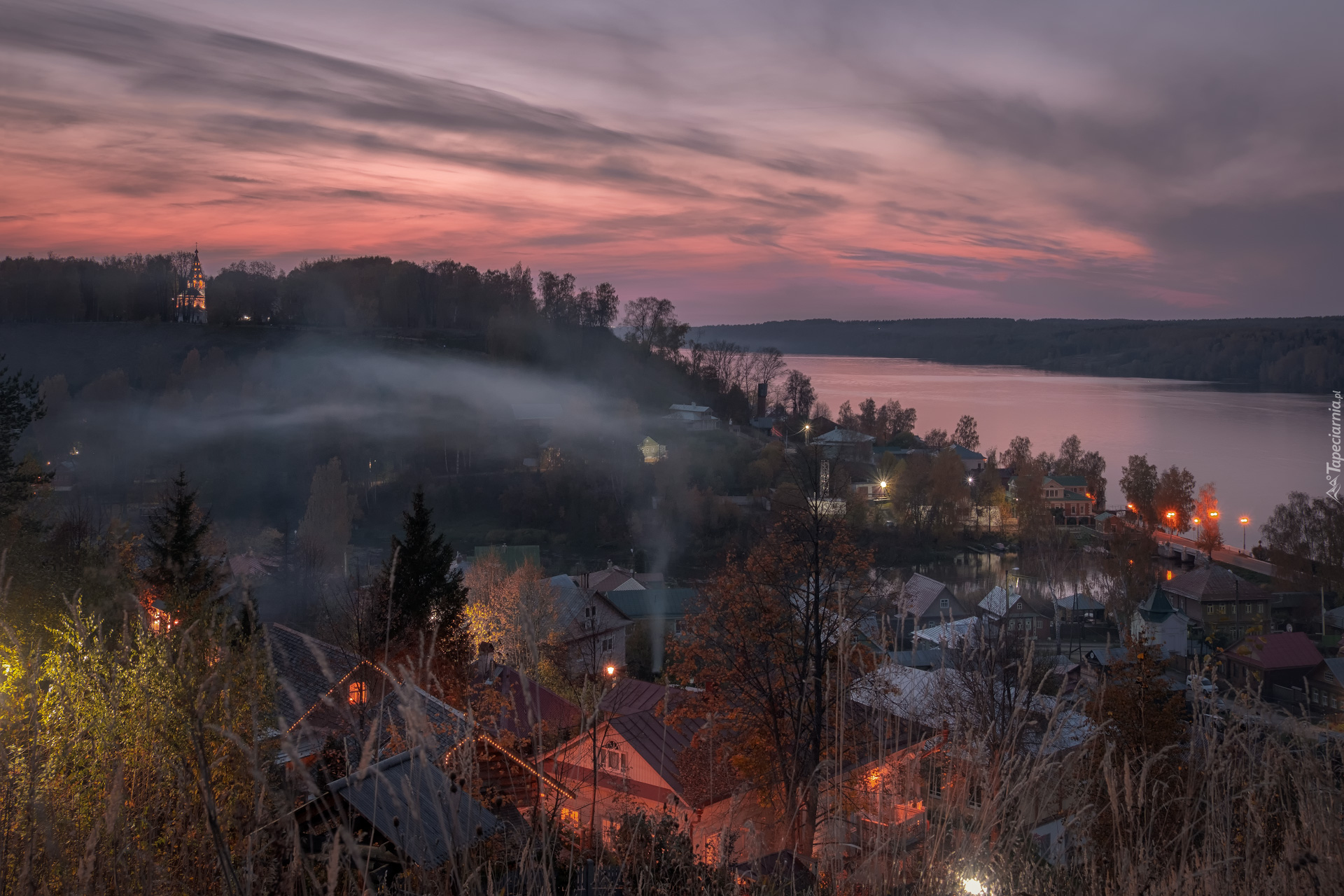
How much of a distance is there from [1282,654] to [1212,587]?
8.27 metres

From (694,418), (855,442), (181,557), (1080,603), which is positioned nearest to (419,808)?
(181,557)

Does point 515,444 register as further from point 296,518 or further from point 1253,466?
point 1253,466

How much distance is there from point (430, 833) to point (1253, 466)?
51323 millimetres

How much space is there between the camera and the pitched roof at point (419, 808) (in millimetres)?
1094

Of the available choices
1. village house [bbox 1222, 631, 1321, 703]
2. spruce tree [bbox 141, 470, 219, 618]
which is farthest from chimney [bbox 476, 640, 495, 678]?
village house [bbox 1222, 631, 1321, 703]

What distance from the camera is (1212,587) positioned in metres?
22.9

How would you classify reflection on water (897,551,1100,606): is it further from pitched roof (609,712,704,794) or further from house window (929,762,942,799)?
house window (929,762,942,799)

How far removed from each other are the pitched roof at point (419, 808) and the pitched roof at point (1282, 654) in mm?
16012

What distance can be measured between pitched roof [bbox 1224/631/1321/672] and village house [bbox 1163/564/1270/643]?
20.6ft

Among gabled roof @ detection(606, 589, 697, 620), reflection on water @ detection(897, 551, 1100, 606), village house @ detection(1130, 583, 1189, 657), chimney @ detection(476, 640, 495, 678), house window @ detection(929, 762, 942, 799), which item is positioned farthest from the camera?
reflection on water @ detection(897, 551, 1100, 606)

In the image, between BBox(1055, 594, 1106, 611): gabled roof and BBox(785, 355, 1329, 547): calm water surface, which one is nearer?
BBox(1055, 594, 1106, 611): gabled roof

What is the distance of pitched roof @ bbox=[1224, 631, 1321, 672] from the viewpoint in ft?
49.1

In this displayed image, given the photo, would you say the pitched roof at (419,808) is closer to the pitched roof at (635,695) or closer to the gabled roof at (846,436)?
the pitched roof at (635,695)

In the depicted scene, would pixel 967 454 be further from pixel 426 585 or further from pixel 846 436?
pixel 426 585
